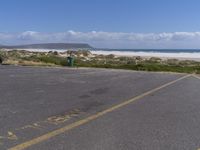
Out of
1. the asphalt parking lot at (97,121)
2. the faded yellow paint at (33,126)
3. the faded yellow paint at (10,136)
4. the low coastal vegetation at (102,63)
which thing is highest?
the faded yellow paint at (10,136)

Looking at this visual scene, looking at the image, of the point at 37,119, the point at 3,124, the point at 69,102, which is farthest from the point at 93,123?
the point at 69,102

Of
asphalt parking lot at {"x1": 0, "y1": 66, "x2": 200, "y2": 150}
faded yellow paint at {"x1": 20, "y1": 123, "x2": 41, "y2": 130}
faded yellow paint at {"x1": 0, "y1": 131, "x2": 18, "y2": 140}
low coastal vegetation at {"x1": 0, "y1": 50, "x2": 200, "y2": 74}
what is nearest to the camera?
asphalt parking lot at {"x1": 0, "y1": 66, "x2": 200, "y2": 150}

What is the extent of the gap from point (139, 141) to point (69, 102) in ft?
15.5

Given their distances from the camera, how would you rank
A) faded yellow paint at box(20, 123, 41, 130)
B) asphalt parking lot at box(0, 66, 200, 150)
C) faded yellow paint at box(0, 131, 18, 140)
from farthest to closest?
faded yellow paint at box(20, 123, 41, 130) < faded yellow paint at box(0, 131, 18, 140) < asphalt parking lot at box(0, 66, 200, 150)

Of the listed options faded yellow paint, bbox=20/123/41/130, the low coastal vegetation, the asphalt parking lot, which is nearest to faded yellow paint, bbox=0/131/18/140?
the asphalt parking lot

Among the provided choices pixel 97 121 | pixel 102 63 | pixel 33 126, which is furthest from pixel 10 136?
pixel 102 63

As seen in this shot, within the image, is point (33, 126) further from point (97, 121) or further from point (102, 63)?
point (102, 63)

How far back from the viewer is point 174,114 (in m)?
9.41

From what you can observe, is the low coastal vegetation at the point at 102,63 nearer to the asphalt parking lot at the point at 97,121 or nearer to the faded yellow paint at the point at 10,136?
the asphalt parking lot at the point at 97,121

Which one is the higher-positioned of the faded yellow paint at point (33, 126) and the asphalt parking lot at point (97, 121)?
the faded yellow paint at point (33, 126)

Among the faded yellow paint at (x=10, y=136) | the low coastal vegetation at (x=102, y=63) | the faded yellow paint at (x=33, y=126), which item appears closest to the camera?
the faded yellow paint at (x=10, y=136)

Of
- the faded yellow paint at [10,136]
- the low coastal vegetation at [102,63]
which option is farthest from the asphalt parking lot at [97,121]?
the low coastal vegetation at [102,63]

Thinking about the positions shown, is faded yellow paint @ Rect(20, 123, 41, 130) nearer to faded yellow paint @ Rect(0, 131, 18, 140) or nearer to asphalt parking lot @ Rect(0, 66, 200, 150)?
asphalt parking lot @ Rect(0, 66, 200, 150)

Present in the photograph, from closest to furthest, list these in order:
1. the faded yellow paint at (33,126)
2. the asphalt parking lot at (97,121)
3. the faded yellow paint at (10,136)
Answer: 1. the asphalt parking lot at (97,121)
2. the faded yellow paint at (10,136)
3. the faded yellow paint at (33,126)
